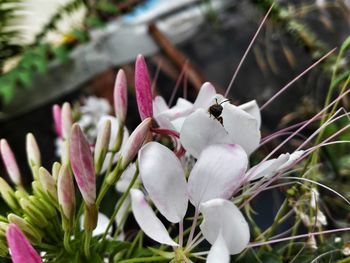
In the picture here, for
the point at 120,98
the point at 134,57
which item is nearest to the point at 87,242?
the point at 120,98

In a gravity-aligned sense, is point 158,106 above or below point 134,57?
above

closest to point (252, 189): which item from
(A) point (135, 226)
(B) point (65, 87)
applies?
(A) point (135, 226)

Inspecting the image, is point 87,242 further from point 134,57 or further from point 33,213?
point 134,57

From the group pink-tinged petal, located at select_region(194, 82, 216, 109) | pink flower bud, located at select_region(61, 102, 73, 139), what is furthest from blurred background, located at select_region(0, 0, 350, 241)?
pink-tinged petal, located at select_region(194, 82, 216, 109)

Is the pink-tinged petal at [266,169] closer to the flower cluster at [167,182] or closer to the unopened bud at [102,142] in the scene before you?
the flower cluster at [167,182]

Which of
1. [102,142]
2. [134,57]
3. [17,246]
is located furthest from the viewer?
[134,57]

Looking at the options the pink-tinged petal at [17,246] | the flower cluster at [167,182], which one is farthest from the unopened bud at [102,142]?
the pink-tinged petal at [17,246]
